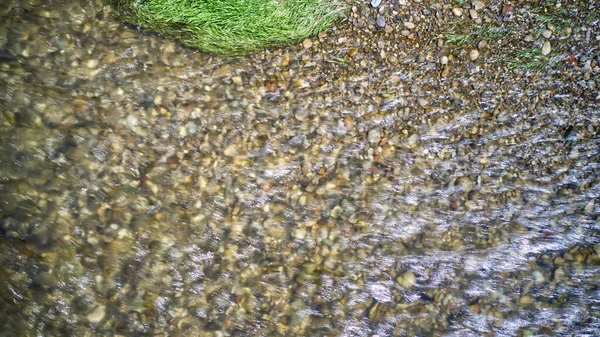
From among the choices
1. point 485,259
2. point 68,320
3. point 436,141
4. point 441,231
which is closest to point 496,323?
point 485,259

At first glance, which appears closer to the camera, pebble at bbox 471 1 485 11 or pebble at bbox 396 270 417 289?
pebble at bbox 396 270 417 289

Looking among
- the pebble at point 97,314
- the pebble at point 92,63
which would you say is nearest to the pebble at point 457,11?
the pebble at point 92,63

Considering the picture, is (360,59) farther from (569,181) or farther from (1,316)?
(1,316)

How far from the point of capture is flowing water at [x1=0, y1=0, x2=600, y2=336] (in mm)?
3918

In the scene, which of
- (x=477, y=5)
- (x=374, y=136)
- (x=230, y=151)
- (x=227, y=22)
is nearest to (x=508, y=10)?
(x=477, y=5)

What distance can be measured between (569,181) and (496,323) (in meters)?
1.24

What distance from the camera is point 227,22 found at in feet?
14.5

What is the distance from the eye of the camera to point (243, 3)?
14.6ft

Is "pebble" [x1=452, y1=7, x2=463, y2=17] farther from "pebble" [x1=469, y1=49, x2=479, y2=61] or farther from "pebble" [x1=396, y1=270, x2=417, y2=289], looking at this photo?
"pebble" [x1=396, y1=270, x2=417, y2=289]

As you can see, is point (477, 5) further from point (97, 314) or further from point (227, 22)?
point (97, 314)

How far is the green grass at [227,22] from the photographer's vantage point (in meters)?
4.42

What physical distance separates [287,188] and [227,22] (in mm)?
1446

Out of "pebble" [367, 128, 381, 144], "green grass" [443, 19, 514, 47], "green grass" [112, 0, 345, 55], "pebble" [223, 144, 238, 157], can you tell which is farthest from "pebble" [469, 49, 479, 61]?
"pebble" [223, 144, 238, 157]

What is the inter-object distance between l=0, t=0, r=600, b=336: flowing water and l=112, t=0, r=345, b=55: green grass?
99mm
